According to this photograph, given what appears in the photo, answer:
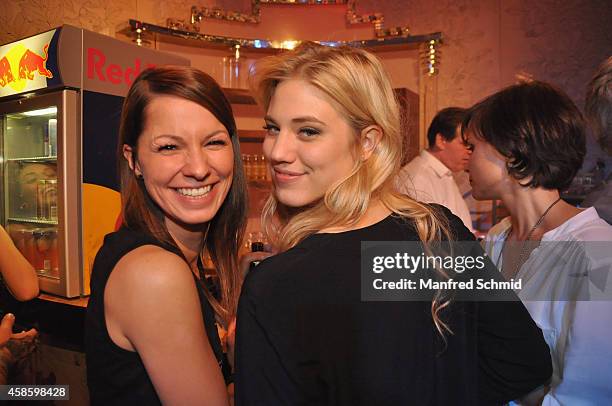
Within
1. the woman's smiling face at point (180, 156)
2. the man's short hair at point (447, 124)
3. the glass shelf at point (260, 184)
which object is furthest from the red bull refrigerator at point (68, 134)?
the man's short hair at point (447, 124)

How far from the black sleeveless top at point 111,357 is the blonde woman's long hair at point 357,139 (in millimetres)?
358

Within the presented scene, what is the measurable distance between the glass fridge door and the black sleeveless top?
2.05m

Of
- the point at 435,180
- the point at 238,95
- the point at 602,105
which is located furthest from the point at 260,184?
the point at 602,105

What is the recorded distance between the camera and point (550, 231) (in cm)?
143

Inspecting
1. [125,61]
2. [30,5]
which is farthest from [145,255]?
[30,5]

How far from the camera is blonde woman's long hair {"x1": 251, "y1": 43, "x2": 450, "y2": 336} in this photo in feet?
3.22

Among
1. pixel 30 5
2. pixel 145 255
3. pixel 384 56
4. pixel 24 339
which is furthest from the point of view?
pixel 384 56

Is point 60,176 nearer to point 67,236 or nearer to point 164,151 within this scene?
point 67,236

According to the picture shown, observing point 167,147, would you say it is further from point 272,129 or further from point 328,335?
point 328,335

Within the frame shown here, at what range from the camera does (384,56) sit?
15.7 ft

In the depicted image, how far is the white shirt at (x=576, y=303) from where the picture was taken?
1.17 meters

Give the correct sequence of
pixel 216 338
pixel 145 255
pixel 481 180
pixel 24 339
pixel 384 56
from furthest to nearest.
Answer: pixel 384 56 < pixel 24 339 < pixel 481 180 < pixel 216 338 < pixel 145 255

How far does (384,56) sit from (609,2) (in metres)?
1.91

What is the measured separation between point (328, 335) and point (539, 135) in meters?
1.05
